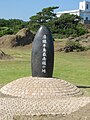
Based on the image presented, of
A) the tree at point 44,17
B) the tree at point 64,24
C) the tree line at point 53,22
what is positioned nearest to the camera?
the tree line at point 53,22

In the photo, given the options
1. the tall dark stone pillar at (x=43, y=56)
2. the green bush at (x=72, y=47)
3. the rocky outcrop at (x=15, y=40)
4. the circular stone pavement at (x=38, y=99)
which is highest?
the tall dark stone pillar at (x=43, y=56)

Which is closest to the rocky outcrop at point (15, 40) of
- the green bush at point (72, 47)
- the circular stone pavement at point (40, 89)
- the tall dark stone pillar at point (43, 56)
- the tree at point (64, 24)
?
the green bush at point (72, 47)

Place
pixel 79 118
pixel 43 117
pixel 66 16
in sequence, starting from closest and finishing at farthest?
pixel 79 118 < pixel 43 117 < pixel 66 16

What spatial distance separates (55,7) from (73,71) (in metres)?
47.0

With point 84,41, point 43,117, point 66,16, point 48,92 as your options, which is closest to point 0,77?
point 48,92

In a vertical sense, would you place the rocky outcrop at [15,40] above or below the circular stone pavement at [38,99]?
below

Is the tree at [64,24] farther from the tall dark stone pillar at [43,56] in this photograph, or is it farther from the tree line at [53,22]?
the tall dark stone pillar at [43,56]

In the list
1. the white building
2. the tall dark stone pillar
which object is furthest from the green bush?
the white building

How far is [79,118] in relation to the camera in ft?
27.5

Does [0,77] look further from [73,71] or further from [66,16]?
[66,16]

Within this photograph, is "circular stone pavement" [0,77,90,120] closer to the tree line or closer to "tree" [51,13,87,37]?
the tree line

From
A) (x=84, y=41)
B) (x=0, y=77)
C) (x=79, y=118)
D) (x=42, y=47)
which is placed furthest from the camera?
(x=84, y=41)

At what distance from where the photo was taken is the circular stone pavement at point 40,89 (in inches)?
475

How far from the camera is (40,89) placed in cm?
1224
